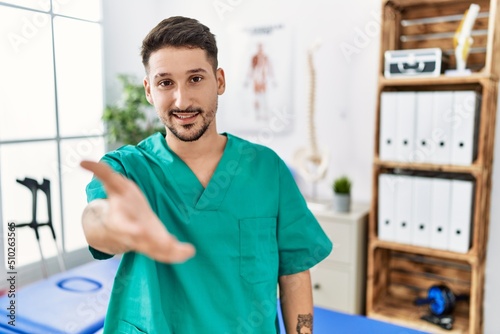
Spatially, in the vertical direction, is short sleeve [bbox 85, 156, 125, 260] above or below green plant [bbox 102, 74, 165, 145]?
below

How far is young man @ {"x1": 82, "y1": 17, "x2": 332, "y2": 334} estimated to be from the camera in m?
0.60

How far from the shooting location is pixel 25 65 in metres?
0.87

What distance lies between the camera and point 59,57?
2.31 feet

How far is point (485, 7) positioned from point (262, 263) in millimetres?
1828

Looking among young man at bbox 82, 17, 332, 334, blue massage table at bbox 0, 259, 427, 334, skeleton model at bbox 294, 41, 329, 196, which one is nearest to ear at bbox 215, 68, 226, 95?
young man at bbox 82, 17, 332, 334

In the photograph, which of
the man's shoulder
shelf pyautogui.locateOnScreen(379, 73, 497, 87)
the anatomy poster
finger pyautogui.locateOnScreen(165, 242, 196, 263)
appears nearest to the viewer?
finger pyautogui.locateOnScreen(165, 242, 196, 263)

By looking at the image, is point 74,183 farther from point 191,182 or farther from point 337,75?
point 337,75

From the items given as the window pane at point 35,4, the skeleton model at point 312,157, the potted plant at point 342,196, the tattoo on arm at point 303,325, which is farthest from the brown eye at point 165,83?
the potted plant at point 342,196

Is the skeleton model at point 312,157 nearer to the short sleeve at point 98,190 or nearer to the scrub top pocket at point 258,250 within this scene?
the scrub top pocket at point 258,250

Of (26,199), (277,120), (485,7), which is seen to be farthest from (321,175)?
(26,199)

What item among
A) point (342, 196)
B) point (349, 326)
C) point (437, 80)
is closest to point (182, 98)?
point (349, 326)

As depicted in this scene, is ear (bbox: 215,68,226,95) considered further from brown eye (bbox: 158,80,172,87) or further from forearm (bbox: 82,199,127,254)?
forearm (bbox: 82,199,127,254)

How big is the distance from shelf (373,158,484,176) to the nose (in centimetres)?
160

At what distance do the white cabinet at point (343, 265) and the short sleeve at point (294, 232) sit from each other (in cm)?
131
